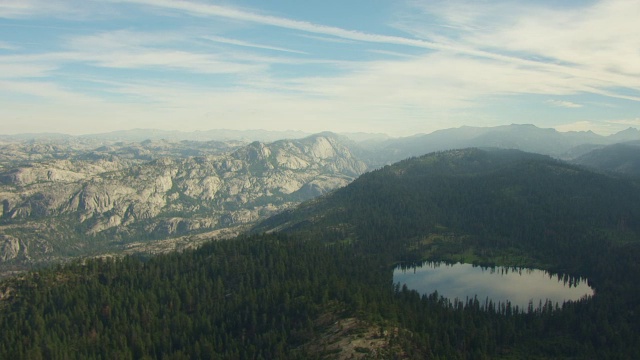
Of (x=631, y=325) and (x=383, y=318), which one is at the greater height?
(x=383, y=318)

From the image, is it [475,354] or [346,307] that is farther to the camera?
[346,307]

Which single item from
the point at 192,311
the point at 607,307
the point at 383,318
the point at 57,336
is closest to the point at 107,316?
the point at 57,336

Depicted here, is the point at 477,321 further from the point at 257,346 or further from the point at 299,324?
the point at 257,346

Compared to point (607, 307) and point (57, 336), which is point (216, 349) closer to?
point (57, 336)

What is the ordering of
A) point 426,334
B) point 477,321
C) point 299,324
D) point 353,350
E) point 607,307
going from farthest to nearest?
point 607,307 → point 477,321 → point 299,324 → point 426,334 → point 353,350

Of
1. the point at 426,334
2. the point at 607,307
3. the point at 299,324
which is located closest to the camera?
the point at 426,334

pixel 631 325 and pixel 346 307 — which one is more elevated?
pixel 346 307

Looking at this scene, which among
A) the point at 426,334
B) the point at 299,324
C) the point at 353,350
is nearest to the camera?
the point at 353,350

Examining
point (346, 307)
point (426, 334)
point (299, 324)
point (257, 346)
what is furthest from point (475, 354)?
point (257, 346)

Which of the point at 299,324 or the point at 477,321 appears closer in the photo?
the point at 299,324
